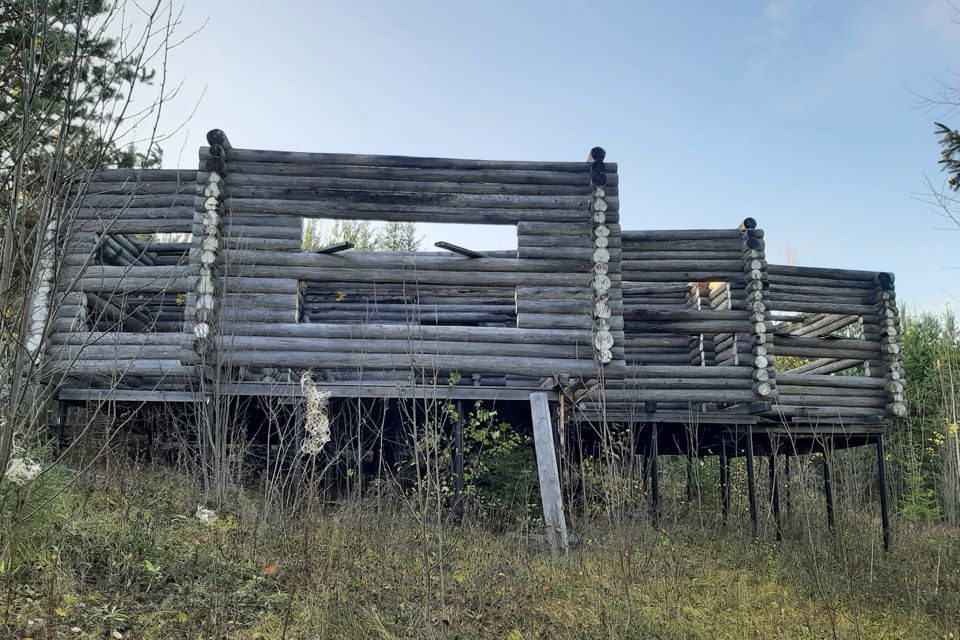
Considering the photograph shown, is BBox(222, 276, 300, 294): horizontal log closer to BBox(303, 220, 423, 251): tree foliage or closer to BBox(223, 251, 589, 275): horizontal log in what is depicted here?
BBox(223, 251, 589, 275): horizontal log

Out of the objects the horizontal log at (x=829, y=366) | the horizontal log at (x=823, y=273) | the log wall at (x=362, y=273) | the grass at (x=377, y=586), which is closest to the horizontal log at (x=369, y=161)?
the log wall at (x=362, y=273)

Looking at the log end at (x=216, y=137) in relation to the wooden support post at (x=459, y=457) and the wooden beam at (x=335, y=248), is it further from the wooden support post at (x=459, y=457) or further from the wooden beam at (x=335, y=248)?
the wooden support post at (x=459, y=457)

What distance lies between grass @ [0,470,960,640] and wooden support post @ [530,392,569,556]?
0.49 metres

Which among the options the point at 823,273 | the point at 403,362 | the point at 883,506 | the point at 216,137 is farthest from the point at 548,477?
the point at 823,273

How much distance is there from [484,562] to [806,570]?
13.2 feet

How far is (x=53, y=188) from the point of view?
3492mm

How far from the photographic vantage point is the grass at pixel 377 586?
19.8 ft

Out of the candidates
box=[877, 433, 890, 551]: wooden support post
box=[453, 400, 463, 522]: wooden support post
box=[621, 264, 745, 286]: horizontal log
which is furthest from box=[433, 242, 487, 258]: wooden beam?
box=[877, 433, 890, 551]: wooden support post

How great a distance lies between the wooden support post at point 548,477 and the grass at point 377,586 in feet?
1.61

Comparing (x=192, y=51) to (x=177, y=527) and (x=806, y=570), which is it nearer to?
(x=177, y=527)

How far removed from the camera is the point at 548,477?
35.8 ft

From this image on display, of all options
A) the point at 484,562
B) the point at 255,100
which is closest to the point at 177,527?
the point at 484,562

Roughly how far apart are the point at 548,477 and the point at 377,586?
14.1ft

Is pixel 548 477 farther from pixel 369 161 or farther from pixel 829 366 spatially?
pixel 829 366
